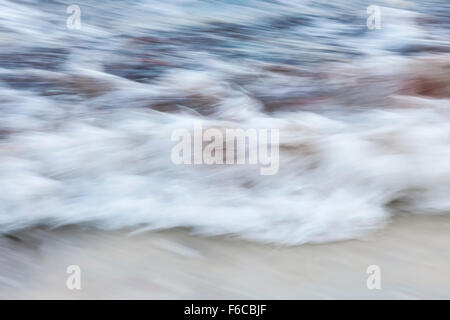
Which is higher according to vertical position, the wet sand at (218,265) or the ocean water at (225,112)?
the ocean water at (225,112)

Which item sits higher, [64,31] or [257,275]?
[64,31]

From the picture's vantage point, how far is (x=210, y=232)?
4.34ft

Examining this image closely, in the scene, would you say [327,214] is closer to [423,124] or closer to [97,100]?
[423,124]

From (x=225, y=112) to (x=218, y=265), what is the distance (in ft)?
1.94

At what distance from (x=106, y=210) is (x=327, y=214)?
19.5 inches

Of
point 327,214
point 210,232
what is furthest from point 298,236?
point 210,232

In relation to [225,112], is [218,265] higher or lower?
lower

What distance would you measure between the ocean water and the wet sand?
37 mm

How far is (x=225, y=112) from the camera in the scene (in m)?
1.73

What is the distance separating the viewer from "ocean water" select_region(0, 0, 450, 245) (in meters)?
1.37

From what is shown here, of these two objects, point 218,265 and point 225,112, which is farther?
point 225,112

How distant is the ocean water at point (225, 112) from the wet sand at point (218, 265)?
0.04 meters

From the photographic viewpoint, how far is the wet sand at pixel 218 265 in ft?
3.90

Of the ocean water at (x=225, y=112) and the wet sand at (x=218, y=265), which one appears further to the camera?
the ocean water at (x=225, y=112)
